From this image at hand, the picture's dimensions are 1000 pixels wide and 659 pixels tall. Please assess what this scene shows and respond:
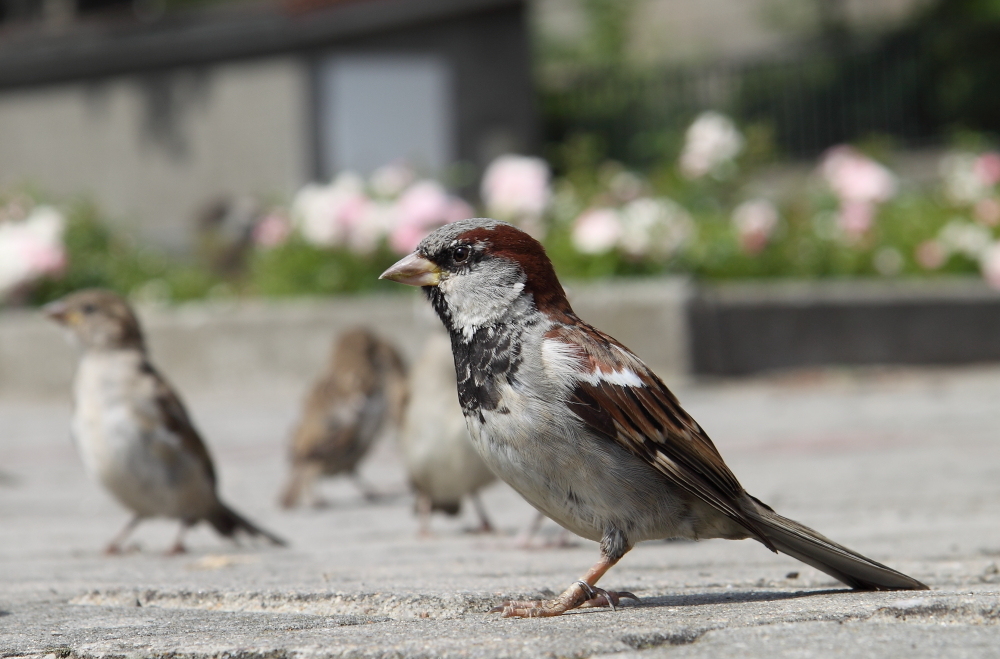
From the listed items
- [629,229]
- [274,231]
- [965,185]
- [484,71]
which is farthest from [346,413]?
[484,71]

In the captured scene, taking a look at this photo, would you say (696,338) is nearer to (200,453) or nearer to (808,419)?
(808,419)

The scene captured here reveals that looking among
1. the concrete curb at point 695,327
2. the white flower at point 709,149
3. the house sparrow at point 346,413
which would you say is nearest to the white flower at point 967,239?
the concrete curb at point 695,327

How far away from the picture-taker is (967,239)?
385 inches

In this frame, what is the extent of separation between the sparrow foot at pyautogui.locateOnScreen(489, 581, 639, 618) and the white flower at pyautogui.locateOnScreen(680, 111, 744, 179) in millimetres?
8758

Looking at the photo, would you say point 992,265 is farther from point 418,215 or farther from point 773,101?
point 773,101

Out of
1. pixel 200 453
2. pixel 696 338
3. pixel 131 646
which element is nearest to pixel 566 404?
pixel 131 646

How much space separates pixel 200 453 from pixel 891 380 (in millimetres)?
5855

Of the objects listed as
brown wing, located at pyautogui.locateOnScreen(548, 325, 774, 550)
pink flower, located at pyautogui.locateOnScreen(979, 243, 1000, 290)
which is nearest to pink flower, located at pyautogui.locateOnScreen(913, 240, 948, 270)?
pink flower, located at pyautogui.locateOnScreen(979, 243, 1000, 290)

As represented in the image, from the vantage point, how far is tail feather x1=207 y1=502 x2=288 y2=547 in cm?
438

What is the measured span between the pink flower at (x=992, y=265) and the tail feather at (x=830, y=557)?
6.99 meters

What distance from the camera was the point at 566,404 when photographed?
2557mm

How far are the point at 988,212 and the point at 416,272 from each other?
27.1ft

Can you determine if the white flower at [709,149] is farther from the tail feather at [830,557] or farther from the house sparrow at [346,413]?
the tail feather at [830,557]

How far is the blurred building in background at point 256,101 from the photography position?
13.3 meters
